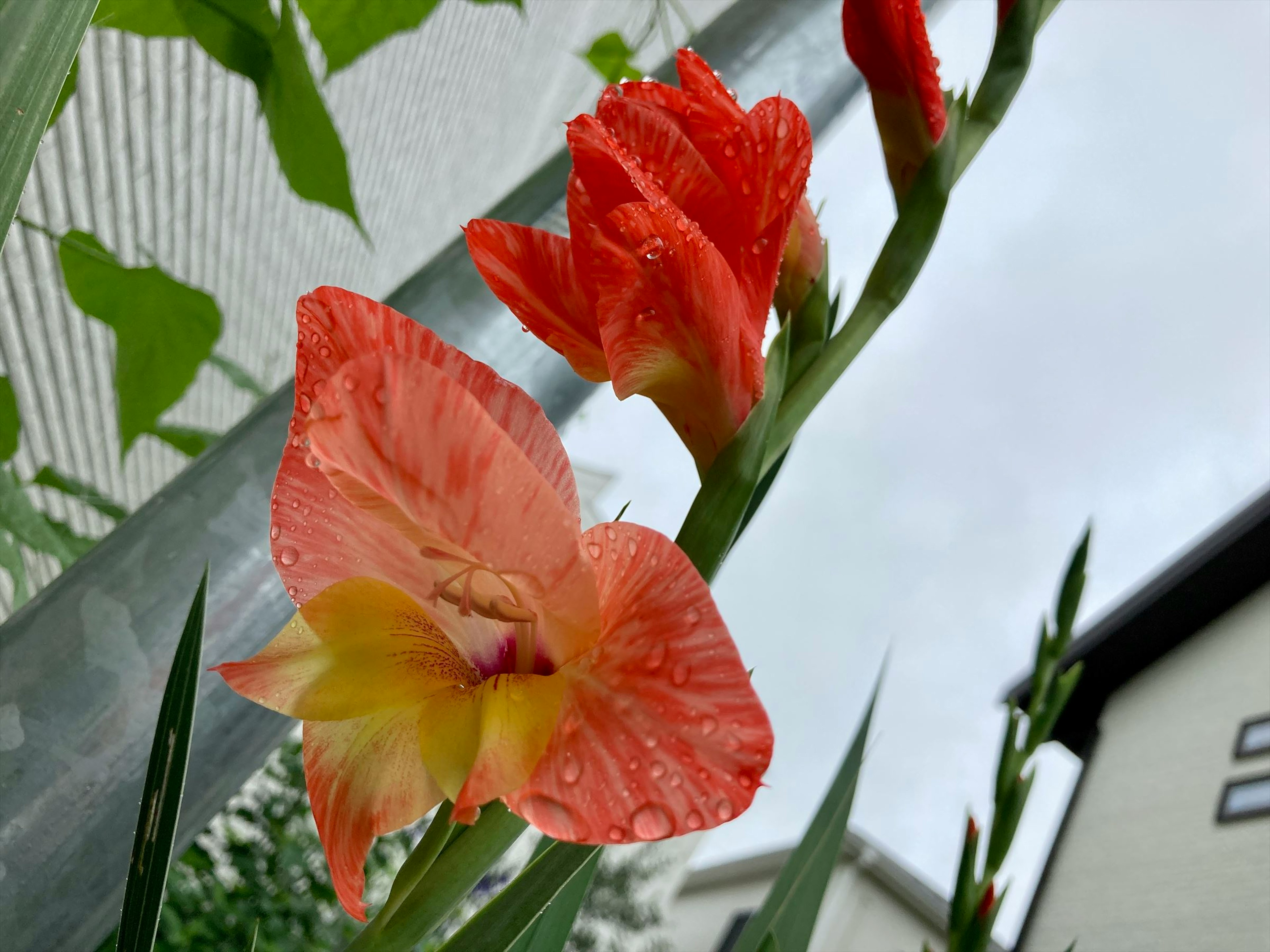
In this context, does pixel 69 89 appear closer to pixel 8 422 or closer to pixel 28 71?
pixel 8 422

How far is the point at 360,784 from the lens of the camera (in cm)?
20

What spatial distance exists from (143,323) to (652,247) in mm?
424

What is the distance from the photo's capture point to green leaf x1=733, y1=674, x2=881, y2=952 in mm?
433

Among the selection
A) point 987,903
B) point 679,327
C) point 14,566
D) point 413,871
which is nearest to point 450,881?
point 413,871

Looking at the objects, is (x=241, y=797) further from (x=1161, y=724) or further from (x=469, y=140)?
(x=1161, y=724)

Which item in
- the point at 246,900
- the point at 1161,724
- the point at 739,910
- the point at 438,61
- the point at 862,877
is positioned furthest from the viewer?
the point at 739,910

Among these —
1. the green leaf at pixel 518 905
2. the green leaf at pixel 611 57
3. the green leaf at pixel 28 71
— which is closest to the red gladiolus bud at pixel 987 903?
the green leaf at pixel 518 905

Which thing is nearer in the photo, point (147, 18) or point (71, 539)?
point (147, 18)

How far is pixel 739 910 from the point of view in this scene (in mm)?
7773

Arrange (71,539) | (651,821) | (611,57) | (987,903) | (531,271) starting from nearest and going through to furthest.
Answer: (651,821) → (531,271) → (987,903) → (71,539) → (611,57)

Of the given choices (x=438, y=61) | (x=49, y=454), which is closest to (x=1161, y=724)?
(x=438, y=61)

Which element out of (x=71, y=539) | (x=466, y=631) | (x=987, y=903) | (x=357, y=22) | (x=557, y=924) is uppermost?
(x=357, y=22)

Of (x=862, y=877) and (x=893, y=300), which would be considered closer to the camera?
(x=893, y=300)

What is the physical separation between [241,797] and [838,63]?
263 centimetres
